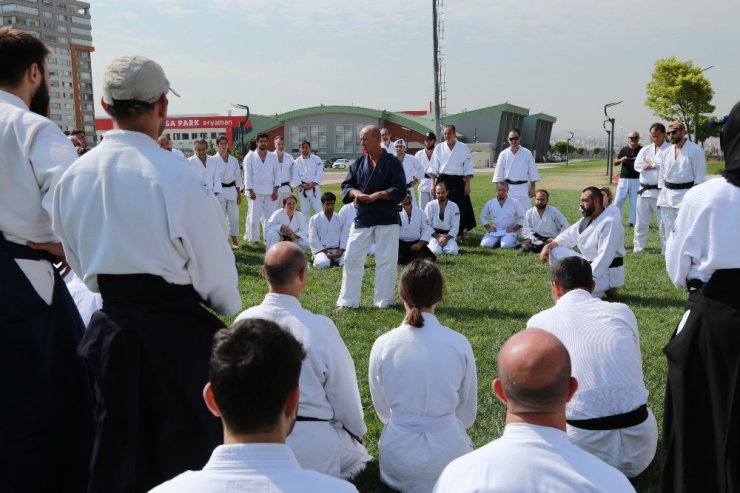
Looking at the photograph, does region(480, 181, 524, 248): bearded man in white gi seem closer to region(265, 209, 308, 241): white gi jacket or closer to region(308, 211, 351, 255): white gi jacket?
region(308, 211, 351, 255): white gi jacket

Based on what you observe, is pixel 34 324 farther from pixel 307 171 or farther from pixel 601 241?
pixel 307 171

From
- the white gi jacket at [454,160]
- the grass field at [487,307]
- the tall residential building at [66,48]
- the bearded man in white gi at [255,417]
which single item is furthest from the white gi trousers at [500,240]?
the tall residential building at [66,48]

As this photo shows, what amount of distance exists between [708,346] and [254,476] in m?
2.39

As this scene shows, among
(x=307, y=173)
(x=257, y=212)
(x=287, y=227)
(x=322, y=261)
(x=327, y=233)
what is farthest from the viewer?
(x=307, y=173)

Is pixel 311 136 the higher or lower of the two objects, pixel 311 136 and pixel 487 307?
the higher

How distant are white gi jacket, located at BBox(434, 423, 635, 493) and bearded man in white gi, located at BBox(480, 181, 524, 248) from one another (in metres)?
10.3

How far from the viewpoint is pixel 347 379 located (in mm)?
3564

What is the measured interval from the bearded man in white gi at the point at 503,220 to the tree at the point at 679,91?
32.3 metres

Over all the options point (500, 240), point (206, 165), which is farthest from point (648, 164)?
point (206, 165)

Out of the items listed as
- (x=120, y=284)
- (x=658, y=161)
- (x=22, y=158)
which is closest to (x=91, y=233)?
(x=120, y=284)

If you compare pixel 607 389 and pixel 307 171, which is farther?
pixel 307 171

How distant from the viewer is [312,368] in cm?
346

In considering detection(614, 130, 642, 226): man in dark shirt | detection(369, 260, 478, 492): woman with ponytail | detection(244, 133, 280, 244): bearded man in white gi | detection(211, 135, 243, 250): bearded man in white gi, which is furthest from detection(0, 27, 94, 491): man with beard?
detection(614, 130, 642, 226): man in dark shirt

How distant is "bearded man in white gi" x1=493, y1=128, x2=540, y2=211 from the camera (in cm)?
1262
